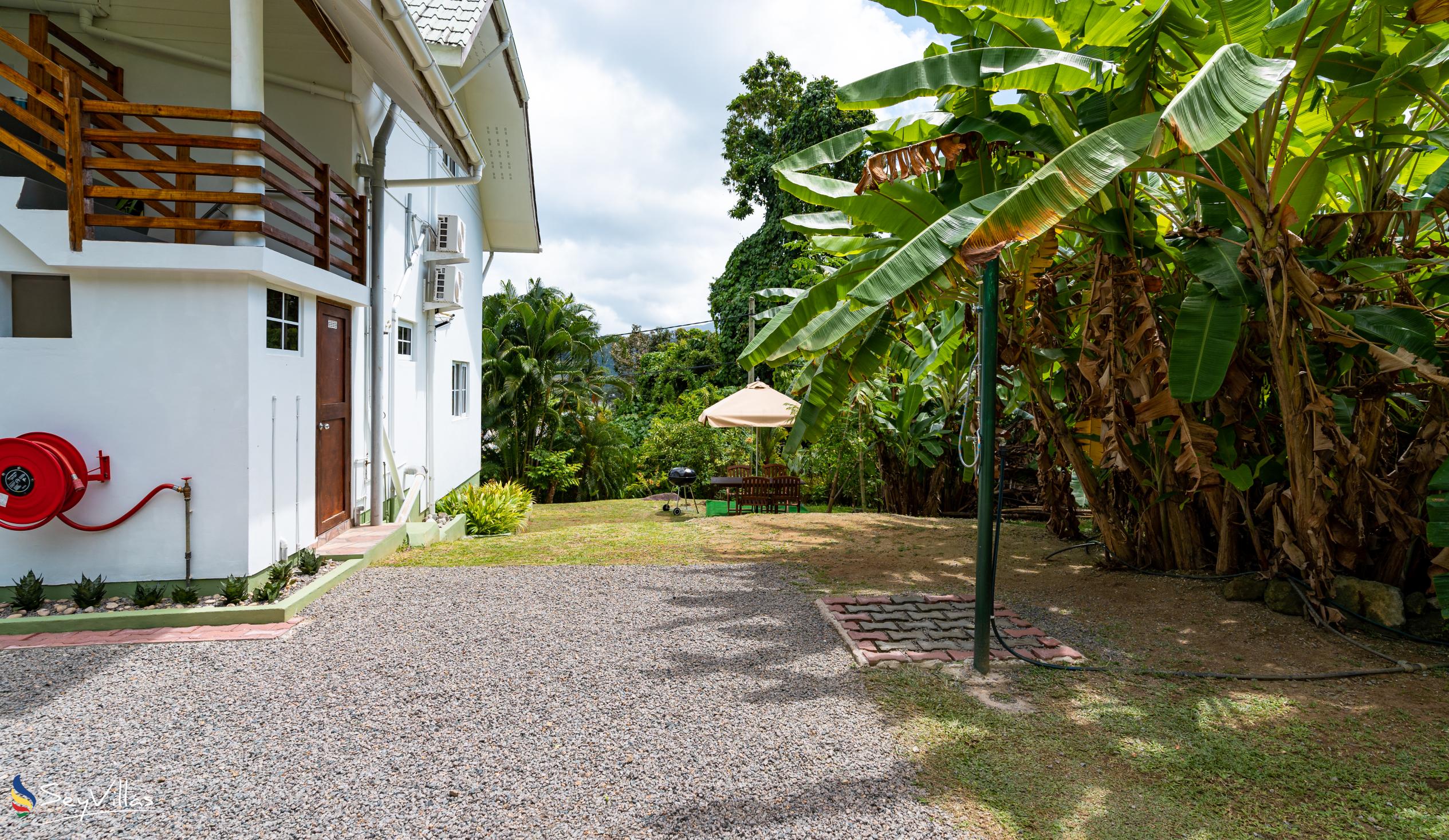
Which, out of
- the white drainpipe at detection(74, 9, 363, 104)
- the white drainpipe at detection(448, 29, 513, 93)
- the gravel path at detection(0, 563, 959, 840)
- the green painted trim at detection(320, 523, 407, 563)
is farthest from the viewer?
the white drainpipe at detection(448, 29, 513, 93)

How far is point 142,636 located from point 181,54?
5.97 metres

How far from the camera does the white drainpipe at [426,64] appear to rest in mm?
6262

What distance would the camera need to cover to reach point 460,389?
14867mm

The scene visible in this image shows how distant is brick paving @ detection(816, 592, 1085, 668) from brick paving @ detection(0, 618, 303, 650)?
4160 millimetres

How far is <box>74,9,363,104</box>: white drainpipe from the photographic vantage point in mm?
7445

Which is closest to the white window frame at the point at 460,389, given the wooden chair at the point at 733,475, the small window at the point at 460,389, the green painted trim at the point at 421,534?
the small window at the point at 460,389

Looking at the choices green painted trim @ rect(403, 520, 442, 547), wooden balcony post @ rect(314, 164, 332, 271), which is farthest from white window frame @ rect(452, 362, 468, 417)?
wooden balcony post @ rect(314, 164, 332, 271)

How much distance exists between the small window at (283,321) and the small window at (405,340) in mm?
3733

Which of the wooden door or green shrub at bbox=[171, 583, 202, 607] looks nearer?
green shrub at bbox=[171, 583, 202, 607]

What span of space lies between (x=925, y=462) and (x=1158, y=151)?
8.58m

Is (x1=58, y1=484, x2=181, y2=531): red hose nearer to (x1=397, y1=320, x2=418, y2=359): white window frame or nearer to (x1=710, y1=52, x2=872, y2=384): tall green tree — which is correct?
(x1=397, y1=320, x2=418, y2=359): white window frame

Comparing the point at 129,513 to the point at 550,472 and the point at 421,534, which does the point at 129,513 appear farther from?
the point at 550,472

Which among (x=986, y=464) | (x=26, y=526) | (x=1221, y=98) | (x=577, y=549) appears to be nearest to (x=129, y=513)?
(x=26, y=526)

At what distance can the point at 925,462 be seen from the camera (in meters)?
12.1
